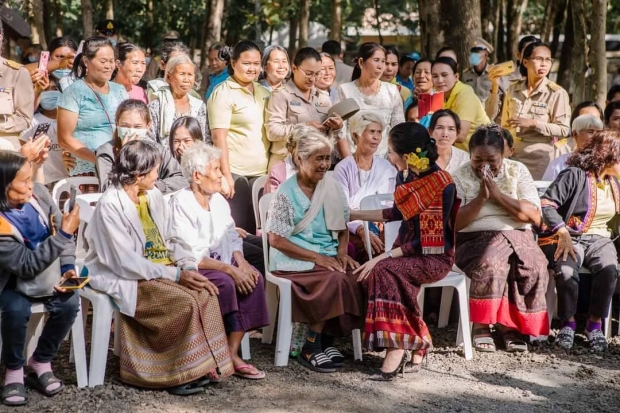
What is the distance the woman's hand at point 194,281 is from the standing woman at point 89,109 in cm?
160

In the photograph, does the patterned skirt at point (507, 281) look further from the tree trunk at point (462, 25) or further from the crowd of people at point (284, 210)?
the tree trunk at point (462, 25)

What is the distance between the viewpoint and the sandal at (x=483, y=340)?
582 cm

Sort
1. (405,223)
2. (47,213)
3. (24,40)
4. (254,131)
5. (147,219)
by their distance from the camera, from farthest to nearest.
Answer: (24,40) → (254,131) → (405,223) → (147,219) → (47,213)

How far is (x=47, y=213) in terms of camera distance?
15.4 ft

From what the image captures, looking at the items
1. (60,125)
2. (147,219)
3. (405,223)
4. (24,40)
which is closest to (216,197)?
(147,219)

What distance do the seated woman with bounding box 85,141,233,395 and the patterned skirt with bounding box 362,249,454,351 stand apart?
3.05 ft

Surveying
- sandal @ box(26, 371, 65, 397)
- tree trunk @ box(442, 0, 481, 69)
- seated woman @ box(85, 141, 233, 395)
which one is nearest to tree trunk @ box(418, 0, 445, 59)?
tree trunk @ box(442, 0, 481, 69)

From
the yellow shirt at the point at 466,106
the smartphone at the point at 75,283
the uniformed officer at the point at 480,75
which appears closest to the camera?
the smartphone at the point at 75,283

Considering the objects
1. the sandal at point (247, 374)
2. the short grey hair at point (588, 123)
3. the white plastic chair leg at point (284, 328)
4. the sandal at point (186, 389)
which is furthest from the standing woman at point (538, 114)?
the sandal at point (186, 389)

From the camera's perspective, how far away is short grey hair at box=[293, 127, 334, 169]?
5.33 meters

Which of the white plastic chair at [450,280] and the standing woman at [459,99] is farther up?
the standing woman at [459,99]

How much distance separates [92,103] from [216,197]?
4.94 feet

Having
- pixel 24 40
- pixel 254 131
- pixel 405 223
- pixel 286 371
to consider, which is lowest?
pixel 286 371

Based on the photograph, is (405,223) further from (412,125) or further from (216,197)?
(216,197)
